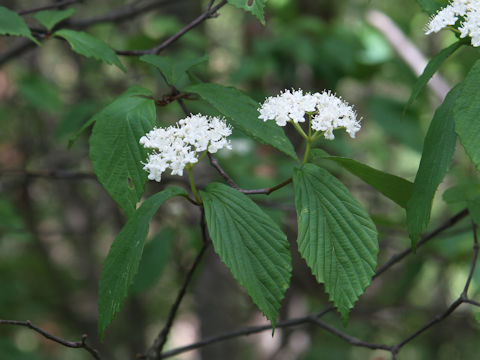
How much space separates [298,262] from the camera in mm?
3613

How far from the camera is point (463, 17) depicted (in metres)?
1.19

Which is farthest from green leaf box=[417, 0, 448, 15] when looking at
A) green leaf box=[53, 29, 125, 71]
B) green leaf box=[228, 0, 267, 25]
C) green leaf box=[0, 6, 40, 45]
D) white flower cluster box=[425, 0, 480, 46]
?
green leaf box=[0, 6, 40, 45]

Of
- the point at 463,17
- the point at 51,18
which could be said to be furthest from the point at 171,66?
the point at 463,17

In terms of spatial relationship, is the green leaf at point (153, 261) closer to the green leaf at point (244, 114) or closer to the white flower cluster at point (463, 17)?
the green leaf at point (244, 114)

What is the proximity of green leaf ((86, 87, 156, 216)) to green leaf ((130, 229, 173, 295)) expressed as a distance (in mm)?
1810

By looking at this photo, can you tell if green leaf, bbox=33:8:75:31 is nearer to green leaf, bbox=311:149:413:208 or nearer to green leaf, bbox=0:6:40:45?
green leaf, bbox=0:6:40:45

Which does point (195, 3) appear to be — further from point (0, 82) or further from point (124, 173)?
point (124, 173)

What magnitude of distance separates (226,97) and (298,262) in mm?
2517

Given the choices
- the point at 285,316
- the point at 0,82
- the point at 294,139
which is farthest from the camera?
the point at 0,82

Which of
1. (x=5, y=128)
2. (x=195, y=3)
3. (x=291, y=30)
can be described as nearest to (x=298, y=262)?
(x=291, y=30)

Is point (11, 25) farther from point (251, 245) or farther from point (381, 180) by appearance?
point (381, 180)

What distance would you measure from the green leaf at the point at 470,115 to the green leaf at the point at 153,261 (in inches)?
88.5

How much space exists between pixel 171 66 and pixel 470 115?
0.87 metres

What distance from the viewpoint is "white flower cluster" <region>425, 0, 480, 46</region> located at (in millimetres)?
1124
